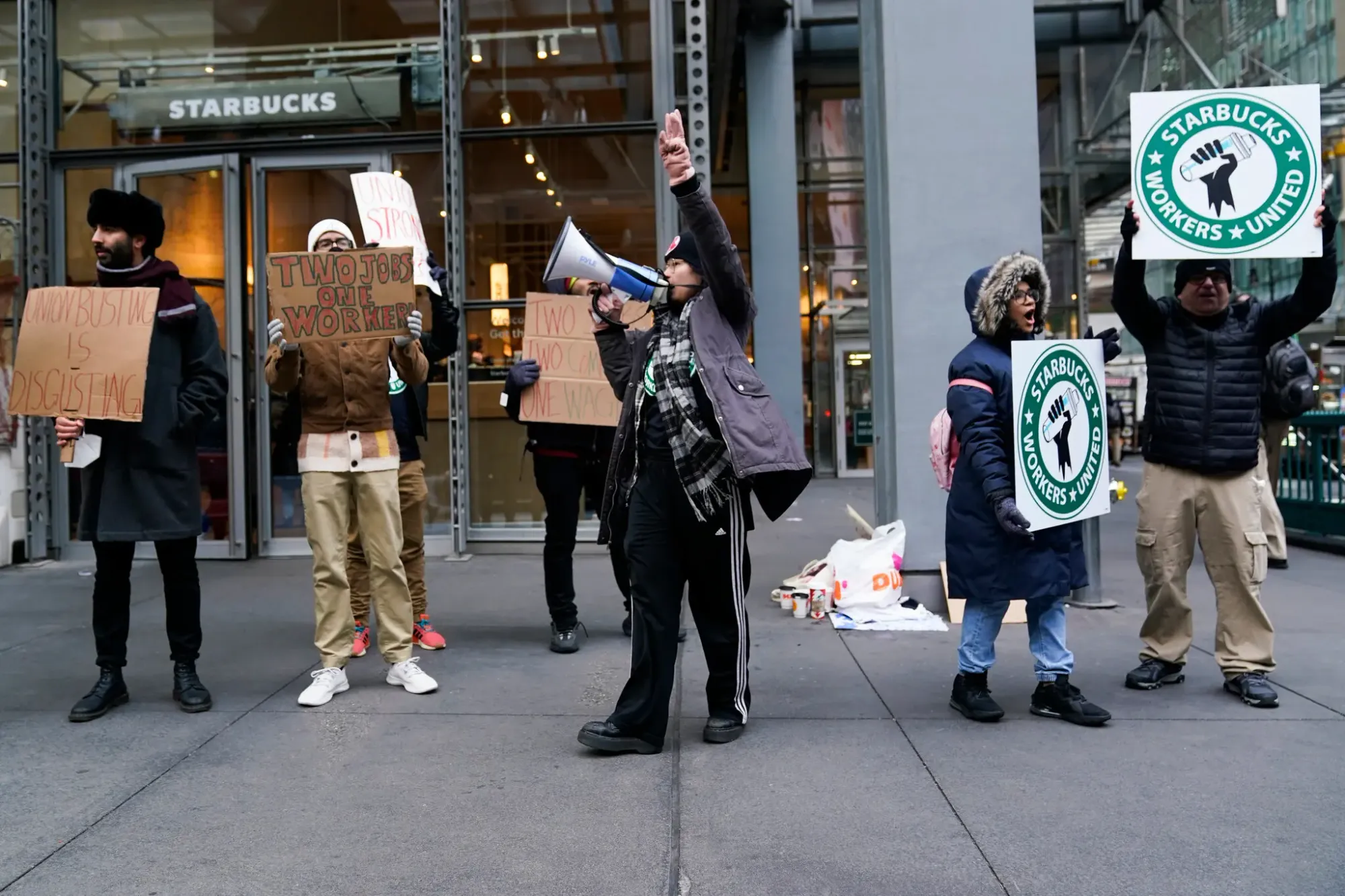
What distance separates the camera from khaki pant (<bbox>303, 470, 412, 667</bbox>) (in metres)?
4.71

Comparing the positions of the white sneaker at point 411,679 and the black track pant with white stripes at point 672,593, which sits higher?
the black track pant with white stripes at point 672,593

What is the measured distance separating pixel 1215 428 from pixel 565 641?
3248 mm

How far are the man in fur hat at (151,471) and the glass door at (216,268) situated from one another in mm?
4584

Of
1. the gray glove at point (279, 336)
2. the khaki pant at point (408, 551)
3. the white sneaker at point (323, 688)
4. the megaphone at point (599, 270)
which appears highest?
the megaphone at point (599, 270)

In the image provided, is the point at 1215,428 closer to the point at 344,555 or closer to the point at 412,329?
the point at 412,329

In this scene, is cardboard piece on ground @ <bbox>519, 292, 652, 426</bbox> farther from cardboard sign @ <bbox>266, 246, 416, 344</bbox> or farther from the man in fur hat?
the man in fur hat

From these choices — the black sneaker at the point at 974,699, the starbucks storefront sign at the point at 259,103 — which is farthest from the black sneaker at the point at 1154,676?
the starbucks storefront sign at the point at 259,103

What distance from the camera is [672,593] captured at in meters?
4.01

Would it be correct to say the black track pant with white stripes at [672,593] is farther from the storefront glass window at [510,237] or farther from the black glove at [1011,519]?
the storefront glass window at [510,237]

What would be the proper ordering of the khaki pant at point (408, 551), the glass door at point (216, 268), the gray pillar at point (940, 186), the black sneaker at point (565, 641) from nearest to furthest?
1. the khaki pant at point (408, 551)
2. the black sneaker at point (565, 641)
3. the gray pillar at point (940, 186)
4. the glass door at point (216, 268)

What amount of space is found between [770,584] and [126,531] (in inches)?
174

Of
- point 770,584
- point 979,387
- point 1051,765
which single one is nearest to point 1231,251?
point 979,387

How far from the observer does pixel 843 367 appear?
65.8 ft

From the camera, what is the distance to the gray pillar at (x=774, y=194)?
56.2ft
